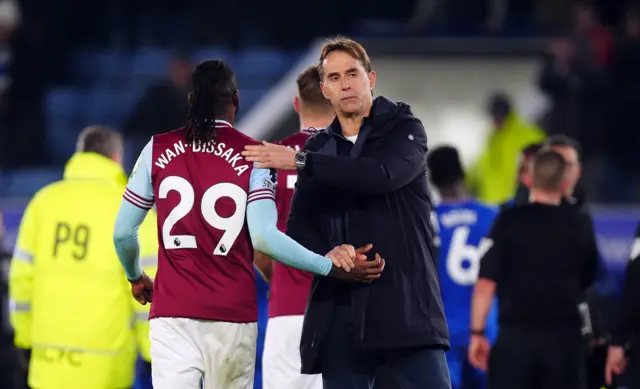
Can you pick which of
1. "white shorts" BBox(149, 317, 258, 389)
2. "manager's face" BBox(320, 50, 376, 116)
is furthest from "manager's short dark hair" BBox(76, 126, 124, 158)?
"manager's face" BBox(320, 50, 376, 116)

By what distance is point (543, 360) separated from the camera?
769cm

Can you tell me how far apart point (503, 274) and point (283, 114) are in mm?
7519

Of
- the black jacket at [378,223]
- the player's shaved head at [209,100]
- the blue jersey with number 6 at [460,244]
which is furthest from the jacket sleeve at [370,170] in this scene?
the blue jersey with number 6 at [460,244]

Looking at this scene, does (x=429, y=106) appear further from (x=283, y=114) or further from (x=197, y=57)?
(x=197, y=57)

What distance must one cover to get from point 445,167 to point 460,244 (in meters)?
0.50

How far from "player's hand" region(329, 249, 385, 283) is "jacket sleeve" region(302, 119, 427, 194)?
10.0 inches

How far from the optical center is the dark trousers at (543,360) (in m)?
7.68

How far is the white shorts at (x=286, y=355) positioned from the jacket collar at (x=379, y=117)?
1507 millimetres

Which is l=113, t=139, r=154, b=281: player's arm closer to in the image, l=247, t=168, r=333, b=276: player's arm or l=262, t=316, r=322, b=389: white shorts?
l=247, t=168, r=333, b=276: player's arm

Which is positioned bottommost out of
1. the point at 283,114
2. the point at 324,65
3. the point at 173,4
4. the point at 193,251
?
the point at 193,251

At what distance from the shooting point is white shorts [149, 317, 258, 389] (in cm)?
607

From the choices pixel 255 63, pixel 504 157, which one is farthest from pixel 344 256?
pixel 255 63

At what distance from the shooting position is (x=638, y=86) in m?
14.4

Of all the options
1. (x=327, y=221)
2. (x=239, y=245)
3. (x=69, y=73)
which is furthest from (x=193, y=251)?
(x=69, y=73)
